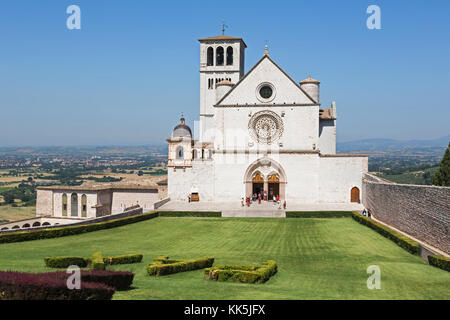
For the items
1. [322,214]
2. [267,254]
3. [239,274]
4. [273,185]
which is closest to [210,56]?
[273,185]

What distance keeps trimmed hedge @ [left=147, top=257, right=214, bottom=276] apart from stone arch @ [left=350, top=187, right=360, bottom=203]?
95.2 ft

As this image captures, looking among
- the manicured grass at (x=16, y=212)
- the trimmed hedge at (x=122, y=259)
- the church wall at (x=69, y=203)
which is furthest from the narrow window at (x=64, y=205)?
the manicured grass at (x=16, y=212)

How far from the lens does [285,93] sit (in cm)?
4638

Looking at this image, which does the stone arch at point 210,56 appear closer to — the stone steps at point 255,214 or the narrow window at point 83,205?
the narrow window at point 83,205

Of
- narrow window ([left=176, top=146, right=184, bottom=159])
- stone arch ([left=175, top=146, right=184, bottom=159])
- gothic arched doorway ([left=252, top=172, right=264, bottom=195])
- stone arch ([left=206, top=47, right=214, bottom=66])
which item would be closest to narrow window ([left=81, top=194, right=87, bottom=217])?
stone arch ([left=175, top=146, right=184, bottom=159])

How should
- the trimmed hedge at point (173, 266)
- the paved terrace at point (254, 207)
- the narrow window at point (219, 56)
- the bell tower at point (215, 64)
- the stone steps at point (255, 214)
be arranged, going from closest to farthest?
the trimmed hedge at point (173, 266) → the stone steps at point (255, 214) → the paved terrace at point (254, 207) → the bell tower at point (215, 64) → the narrow window at point (219, 56)

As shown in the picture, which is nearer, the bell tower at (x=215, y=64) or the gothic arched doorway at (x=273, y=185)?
the gothic arched doorway at (x=273, y=185)

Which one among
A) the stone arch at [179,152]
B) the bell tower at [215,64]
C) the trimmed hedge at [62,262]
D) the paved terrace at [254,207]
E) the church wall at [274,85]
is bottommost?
the paved terrace at [254,207]

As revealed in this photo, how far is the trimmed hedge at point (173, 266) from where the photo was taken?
18.0 m

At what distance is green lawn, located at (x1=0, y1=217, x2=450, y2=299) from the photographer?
14773 millimetres

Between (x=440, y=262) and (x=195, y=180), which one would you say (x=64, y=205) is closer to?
(x=195, y=180)

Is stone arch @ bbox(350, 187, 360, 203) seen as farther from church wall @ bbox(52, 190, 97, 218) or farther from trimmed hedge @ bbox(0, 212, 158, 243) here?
church wall @ bbox(52, 190, 97, 218)

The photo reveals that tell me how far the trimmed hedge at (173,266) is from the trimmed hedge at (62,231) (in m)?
12.4
